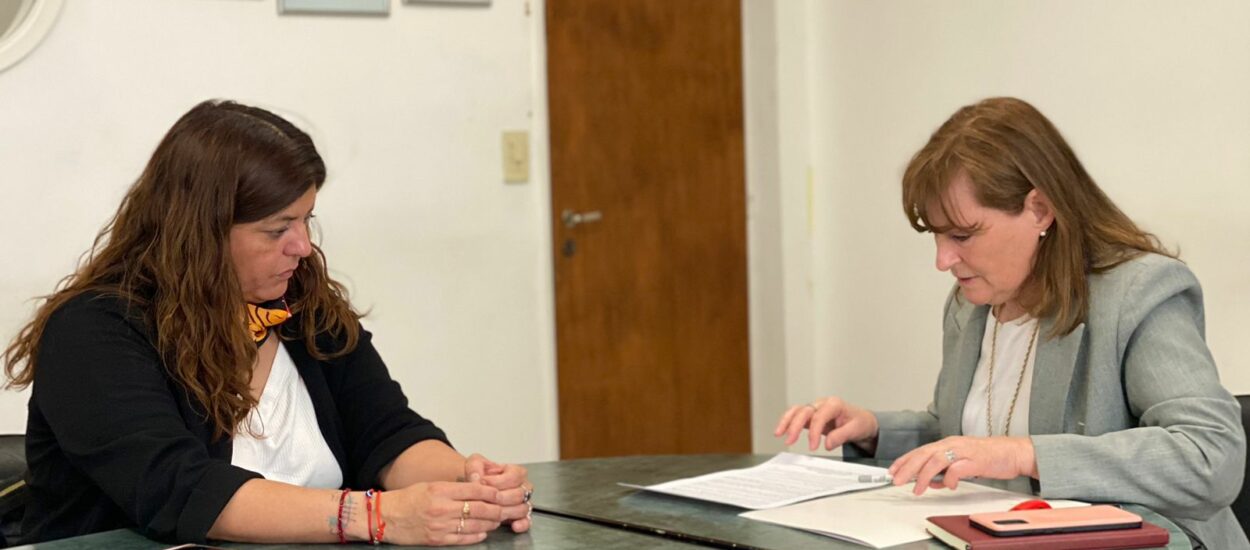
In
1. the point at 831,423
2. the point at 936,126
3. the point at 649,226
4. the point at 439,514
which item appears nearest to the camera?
the point at 439,514

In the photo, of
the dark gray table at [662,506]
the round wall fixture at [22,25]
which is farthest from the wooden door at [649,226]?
the dark gray table at [662,506]

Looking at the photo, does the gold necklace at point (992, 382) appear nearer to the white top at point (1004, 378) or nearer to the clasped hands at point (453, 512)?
the white top at point (1004, 378)

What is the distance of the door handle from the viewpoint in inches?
168

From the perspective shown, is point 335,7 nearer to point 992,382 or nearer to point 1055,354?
point 992,382

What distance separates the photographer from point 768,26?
14.8 feet

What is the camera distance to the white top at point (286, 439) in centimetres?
207

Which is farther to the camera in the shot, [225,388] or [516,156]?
[516,156]

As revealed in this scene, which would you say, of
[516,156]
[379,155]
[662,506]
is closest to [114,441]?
[662,506]

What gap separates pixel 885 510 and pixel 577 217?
252cm

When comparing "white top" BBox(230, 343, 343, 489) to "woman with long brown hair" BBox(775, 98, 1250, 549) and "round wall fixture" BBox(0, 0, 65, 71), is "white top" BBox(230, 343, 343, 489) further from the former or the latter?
"round wall fixture" BBox(0, 0, 65, 71)

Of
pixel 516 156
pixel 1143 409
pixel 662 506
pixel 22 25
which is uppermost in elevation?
pixel 22 25

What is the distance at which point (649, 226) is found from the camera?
14.7 feet

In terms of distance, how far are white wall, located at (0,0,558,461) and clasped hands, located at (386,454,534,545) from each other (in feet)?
6.65

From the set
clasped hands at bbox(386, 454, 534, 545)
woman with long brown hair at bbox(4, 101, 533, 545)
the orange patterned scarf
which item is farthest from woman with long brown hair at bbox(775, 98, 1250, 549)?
the orange patterned scarf
